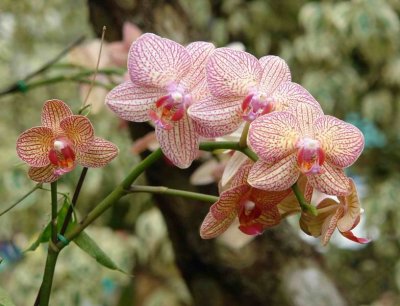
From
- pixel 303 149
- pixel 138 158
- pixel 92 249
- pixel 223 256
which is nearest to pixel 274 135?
pixel 303 149

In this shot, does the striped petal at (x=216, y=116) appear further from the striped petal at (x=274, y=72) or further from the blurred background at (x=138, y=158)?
the blurred background at (x=138, y=158)

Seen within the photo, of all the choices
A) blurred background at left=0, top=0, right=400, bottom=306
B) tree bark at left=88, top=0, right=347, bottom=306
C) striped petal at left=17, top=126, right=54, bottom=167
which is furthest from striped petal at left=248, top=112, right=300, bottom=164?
blurred background at left=0, top=0, right=400, bottom=306

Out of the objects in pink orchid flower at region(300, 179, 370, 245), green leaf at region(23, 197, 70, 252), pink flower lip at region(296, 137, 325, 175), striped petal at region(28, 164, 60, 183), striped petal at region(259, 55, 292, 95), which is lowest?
green leaf at region(23, 197, 70, 252)

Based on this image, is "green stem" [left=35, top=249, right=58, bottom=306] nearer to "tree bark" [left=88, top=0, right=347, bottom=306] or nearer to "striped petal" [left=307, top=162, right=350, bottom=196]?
"striped petal" [left=307, top=162, right=350, bottom=196]

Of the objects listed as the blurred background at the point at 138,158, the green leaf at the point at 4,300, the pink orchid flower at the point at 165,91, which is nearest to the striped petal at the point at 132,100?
the pink orchid flower at the point at 165,91

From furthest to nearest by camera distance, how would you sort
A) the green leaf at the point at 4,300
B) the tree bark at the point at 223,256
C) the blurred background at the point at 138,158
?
1. the blurred background at the point at 138,158
2. the tree bark at the point at 223,256
3. the green leaf at the point at 4,300

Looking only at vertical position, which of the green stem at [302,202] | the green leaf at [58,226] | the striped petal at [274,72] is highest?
the striped petal at [274,72]
